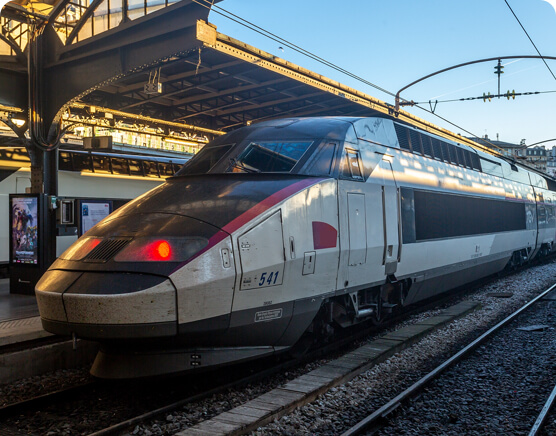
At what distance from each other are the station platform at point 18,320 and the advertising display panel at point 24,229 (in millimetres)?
688

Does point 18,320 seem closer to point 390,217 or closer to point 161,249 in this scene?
point 161,249

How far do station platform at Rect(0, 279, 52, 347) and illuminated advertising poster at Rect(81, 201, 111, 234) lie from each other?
1584mm

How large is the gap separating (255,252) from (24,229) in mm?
6505

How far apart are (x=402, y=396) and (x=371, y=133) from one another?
3.66m

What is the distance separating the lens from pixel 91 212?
10953 millimetres

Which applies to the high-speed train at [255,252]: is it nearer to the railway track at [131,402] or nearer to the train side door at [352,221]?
the train side door at [352,221]

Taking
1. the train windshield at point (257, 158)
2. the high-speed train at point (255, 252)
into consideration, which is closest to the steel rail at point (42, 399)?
the high-speed train at point (255, 252)

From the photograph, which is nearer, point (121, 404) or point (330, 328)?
point (121, 404)

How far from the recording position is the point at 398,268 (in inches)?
319

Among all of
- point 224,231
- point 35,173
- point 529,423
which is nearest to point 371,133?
point 224,231

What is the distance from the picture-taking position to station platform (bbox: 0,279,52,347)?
264 inches

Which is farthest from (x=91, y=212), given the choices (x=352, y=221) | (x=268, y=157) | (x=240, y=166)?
(x=352, y=221)

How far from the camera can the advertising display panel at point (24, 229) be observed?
1016cm

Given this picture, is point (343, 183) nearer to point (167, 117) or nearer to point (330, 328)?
point (330, 328)
